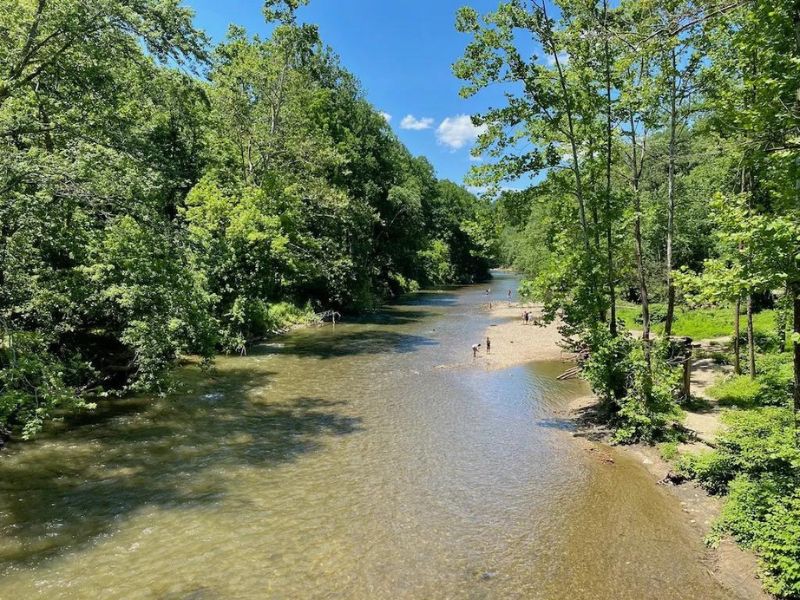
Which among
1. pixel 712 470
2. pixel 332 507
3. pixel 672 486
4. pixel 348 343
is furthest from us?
pixel 348 343

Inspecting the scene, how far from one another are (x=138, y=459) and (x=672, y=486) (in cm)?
1290

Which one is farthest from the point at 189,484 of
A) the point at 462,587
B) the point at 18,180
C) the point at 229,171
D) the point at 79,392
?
the point at 229,171

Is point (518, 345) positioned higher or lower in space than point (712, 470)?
higher

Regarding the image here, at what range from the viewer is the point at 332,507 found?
10711mm

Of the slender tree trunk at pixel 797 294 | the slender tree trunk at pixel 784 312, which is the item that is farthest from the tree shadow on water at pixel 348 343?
the slender tree trunk at pixel 797 294

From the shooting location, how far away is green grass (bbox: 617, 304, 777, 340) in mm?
25033

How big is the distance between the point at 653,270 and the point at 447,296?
3119 cm

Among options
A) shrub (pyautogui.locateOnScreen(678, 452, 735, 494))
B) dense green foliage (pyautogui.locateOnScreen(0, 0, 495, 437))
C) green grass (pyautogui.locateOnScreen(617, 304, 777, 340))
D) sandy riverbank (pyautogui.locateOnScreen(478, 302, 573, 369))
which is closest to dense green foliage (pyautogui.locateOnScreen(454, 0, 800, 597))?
shrub (pyautogui.locateOnScreen(678, 452, 735, 494))

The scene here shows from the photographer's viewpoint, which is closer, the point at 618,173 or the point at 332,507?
the point at 332,507

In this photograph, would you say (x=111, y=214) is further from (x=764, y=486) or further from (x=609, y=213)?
(x=764, y=486)

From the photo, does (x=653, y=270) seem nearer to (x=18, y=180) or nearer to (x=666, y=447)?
(x=666, y=447)

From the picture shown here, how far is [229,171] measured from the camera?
31.0 metres

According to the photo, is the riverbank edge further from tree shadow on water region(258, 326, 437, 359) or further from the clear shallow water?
tree shadow on water region(258, 326, 437, 359)

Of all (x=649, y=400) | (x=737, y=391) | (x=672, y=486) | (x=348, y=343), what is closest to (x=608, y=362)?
(x=649, y=400)
